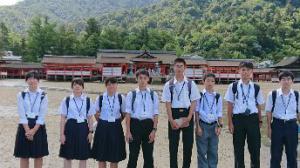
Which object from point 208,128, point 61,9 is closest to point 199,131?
point 208,128

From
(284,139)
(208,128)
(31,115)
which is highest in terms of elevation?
(31,115)

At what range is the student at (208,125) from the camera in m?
6.32

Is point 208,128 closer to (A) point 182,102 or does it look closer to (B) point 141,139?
(A) point 182,102

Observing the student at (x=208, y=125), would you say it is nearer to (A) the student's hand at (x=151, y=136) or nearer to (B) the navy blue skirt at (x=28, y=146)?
(A) the student's hand at (x=151, y=136)

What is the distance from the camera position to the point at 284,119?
20.0ft

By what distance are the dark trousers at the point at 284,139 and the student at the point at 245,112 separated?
245 mm

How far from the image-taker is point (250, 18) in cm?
9431

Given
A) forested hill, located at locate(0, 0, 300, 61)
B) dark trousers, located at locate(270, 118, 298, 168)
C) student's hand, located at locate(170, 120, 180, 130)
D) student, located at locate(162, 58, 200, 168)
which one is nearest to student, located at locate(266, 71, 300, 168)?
dark trousers, located at locate(270, 118, 298, 168)

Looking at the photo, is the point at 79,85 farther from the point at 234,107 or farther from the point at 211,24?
the point at 211,24

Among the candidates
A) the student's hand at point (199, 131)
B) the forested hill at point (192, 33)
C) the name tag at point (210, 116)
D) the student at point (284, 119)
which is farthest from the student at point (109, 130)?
the forested hill at point (192, 33)

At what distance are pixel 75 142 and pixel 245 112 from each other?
2.62m

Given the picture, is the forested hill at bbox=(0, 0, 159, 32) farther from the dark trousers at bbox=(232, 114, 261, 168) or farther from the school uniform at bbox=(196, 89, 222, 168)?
the dark trousers at bbox=(232, 114, 261, 168)

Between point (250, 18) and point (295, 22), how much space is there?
10.6 meters

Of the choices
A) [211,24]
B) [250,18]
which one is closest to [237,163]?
[250,18]
